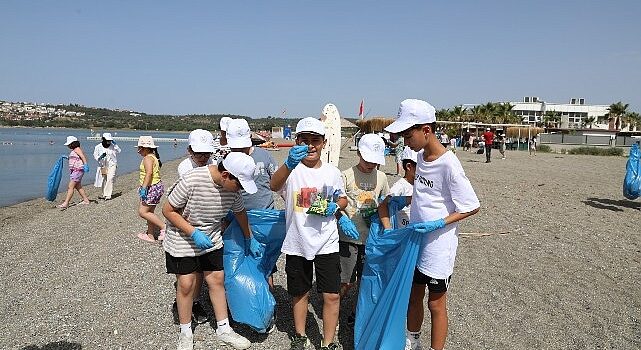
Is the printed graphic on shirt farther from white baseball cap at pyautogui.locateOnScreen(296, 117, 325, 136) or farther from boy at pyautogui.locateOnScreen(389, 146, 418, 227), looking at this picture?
boy at pyautogui.locateOnScreen(389, 146, 418, 227)

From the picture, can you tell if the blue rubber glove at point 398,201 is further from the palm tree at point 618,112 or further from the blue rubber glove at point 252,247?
the palm tree at point 618,112

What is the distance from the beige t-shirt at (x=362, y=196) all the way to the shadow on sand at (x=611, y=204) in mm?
8700

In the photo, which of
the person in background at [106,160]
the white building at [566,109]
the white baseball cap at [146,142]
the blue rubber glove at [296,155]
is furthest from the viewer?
the white building at [566,109]

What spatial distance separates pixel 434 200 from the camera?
2.98 meters

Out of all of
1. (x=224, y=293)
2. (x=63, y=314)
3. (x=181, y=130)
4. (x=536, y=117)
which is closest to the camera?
(x=224, y=293)

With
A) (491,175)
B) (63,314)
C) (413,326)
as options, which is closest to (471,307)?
(413,326)

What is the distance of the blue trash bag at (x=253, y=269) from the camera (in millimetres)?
3660

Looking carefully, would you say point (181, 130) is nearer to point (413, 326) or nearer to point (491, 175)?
point (491, 175)

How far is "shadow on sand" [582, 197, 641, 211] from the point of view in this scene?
34.3 feet

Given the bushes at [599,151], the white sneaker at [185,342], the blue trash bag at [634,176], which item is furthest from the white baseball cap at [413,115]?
the bushes at [599,151]

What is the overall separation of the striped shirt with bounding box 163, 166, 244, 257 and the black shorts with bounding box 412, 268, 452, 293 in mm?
1447

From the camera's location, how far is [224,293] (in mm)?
3678

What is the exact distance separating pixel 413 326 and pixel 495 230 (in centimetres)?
508

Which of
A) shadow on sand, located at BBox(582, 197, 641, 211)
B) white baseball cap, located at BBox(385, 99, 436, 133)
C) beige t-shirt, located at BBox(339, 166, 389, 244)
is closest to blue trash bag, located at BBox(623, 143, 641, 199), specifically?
shadow on sand, located at BBox(582, 197, 641, 211)
